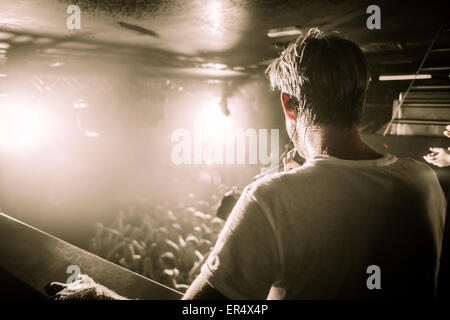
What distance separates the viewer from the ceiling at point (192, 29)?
247 cm

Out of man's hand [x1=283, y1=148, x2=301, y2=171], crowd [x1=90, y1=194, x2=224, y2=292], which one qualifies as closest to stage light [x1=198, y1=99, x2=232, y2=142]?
crowd [x1=90, y1=194, x2=224, y2=292]

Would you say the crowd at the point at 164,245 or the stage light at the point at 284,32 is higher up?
the stage light at the point at 284,32

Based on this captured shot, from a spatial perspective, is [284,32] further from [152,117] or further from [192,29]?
[152,117]

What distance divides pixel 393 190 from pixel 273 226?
0.45 m

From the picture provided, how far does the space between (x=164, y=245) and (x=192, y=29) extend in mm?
4228

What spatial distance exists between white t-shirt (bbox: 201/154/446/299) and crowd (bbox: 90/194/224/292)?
386 cm

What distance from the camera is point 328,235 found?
840 millimetres

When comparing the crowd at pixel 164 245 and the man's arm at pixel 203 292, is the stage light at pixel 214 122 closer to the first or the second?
the crowd at pixel 164 245

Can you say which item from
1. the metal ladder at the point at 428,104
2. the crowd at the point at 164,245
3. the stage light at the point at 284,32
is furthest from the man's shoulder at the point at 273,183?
the crowd at the point at 164,245

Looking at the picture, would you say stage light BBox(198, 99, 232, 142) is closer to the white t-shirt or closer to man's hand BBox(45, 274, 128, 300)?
A: man's hand BBox(45, 274, 128, 300)

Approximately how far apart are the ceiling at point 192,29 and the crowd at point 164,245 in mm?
3604

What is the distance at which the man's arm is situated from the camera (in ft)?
2.77

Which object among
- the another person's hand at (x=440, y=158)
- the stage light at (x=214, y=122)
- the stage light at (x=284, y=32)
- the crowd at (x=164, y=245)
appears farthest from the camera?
the stage light at (x=214, y=122)
